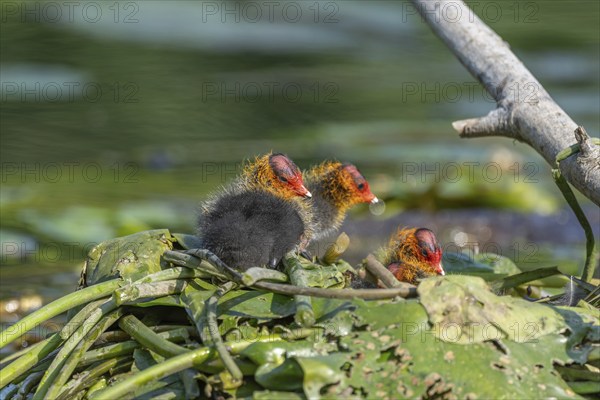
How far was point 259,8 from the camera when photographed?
13.4m

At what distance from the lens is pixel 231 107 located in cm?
969

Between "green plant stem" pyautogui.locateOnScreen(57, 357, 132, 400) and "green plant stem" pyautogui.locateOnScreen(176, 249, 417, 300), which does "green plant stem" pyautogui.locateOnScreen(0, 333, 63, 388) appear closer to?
"green plant stem" pyautogui.locateOnScreen(57, 357, 132, 400)

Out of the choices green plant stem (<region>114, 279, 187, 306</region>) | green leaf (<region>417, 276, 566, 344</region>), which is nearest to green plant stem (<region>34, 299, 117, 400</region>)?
green plant stem (<region>114, 279, 187, 306</region>)

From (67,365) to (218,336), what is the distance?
504mm

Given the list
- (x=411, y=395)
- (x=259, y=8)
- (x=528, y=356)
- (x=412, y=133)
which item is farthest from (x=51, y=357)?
(x=259, y=8)

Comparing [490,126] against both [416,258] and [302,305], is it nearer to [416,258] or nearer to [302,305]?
[416,258]

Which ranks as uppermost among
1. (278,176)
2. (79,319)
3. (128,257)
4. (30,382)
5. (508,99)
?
(508,99)

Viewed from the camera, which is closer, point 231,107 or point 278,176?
point 278,176

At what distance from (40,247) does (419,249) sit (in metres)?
3.13

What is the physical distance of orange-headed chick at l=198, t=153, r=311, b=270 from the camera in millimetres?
3311

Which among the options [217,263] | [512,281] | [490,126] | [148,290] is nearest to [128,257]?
[148,290]

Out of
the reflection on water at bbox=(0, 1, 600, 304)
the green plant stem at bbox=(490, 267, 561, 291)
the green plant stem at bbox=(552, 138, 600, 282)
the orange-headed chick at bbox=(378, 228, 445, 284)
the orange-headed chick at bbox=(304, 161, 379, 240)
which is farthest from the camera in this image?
the reflection on water at bbox=(0, 1, 600, 304)

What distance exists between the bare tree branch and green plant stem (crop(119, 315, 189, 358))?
5.10ft

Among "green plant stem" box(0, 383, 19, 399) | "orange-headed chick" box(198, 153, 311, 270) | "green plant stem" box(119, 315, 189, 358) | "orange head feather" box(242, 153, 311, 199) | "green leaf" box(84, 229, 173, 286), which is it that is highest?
"orange head feather" box(242, 153, 311, 199)
